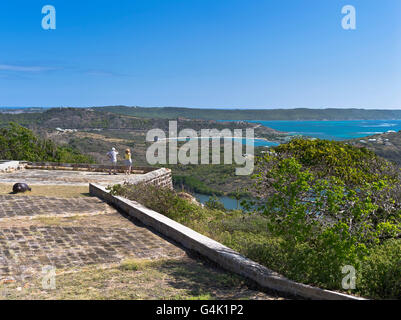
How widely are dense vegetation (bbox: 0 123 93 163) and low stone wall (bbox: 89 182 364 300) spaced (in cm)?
2567

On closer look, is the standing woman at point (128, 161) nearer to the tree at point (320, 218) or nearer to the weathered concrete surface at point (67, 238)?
the weathered concrete surface at point (67, 238)

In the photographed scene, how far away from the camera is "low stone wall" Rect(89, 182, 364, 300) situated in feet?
16.7

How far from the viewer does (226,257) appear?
250 inches

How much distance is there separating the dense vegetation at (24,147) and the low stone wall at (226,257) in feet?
84.2

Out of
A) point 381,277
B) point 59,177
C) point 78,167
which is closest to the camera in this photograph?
point 381,277

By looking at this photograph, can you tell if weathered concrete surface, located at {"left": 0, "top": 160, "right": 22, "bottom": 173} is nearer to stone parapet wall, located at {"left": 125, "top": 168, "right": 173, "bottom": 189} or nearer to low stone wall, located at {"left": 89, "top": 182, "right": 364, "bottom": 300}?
stone parapet wall, located at {"left": 125, "top": 168, "right": 173, "bottom": 189}

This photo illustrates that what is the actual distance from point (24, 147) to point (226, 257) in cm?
3128

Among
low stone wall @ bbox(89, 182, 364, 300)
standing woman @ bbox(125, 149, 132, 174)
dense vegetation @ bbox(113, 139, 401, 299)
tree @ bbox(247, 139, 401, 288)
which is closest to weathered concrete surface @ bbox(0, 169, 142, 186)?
standing woman @ bbox(125, 149, 132, 174)

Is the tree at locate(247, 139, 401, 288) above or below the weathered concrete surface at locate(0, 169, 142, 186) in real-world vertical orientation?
above

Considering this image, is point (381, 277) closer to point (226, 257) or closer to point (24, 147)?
point (226, 257)

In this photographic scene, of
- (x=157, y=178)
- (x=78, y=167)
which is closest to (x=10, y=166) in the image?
(x=78, y=167)

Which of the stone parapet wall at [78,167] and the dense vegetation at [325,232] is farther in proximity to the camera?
the stone parapet wall at [78,167]

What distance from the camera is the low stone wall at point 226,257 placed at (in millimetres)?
5096

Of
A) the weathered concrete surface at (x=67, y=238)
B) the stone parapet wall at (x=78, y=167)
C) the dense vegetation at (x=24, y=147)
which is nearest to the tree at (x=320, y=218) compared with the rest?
the weathered concrete surface at (x=67, y=238)
